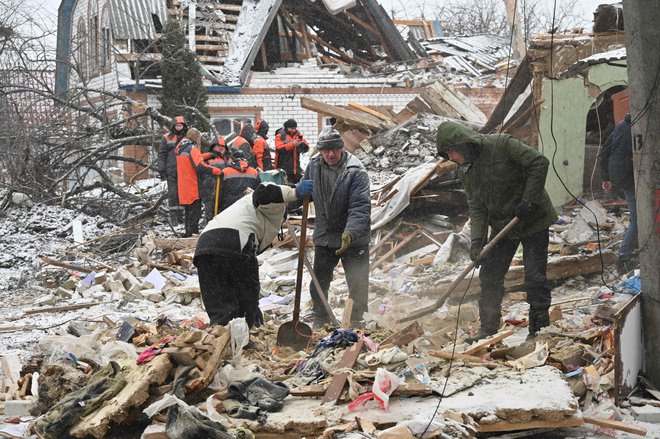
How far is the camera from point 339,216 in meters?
7.46

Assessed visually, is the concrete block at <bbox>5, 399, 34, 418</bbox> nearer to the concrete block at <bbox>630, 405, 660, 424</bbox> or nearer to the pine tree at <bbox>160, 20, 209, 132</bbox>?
the concrete block at <bbox>630, 405, 660, 424</bbox>

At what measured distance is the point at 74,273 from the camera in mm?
11648

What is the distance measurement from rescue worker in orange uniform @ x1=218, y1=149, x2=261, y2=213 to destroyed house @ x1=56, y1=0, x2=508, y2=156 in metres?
11.5

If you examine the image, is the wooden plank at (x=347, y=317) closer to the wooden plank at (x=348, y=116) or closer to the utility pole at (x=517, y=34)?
the wooden plank at (x=348, y=116)

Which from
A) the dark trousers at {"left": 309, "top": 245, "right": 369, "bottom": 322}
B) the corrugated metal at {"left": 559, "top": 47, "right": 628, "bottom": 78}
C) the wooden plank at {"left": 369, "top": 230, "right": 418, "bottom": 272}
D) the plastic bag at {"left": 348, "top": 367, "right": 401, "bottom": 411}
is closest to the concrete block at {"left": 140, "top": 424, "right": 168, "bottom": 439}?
the plastic bag at {"left": 348, "top": 367, "right": 401, "bottom": 411}

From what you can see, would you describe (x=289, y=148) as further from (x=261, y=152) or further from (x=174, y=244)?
(x=174, y=244)

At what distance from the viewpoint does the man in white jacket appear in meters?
6.43

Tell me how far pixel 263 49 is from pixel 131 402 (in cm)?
2071

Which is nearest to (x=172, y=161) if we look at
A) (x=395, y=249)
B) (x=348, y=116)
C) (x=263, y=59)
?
(x=395, y=249)

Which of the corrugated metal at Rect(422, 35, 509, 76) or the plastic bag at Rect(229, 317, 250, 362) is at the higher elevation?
the corrugated metal at Rect(422, 35, 509, 76)

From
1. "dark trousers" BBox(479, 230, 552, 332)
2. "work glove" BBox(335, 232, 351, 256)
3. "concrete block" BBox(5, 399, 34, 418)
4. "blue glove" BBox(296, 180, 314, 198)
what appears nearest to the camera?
"concrete block" BBox(5, 399, 34, 418)

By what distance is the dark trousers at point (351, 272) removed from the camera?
24.6ft

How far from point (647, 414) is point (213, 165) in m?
8.53

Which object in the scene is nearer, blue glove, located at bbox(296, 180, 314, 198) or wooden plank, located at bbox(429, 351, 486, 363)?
wooden plank, located at bbox(429, 351, 486, 363)
